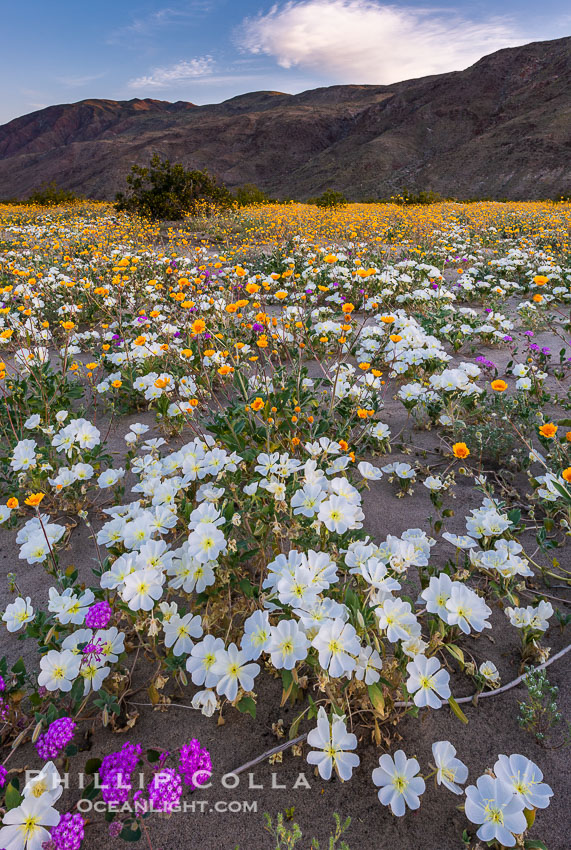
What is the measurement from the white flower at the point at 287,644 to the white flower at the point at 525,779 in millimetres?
557

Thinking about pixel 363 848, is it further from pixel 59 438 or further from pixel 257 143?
pixel 257 143

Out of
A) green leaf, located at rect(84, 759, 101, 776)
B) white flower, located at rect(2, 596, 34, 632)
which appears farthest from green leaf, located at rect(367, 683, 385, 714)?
white flower, located at rect(2, 596, 34, 632)

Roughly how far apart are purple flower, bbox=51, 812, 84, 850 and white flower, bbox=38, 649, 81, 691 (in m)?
0.40

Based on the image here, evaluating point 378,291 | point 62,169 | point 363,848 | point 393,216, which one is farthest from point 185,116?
point 363,848

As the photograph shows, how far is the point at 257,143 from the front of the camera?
60094 millimetres

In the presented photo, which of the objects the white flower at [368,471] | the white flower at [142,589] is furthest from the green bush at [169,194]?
the white flower at [142,589]

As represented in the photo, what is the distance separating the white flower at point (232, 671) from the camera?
133cm

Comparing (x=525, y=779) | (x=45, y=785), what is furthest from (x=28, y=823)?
(x=525, y=779)

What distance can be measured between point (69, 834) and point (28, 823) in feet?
0.40

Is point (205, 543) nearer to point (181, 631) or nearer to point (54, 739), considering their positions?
point (181, 631)

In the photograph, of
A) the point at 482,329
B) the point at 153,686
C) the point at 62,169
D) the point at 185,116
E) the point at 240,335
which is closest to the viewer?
the point at 153,686

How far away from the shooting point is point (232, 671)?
53.5 inches

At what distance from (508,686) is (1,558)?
2509mm

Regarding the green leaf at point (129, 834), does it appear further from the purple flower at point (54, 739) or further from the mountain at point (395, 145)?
the mountain at point (395, 145)
